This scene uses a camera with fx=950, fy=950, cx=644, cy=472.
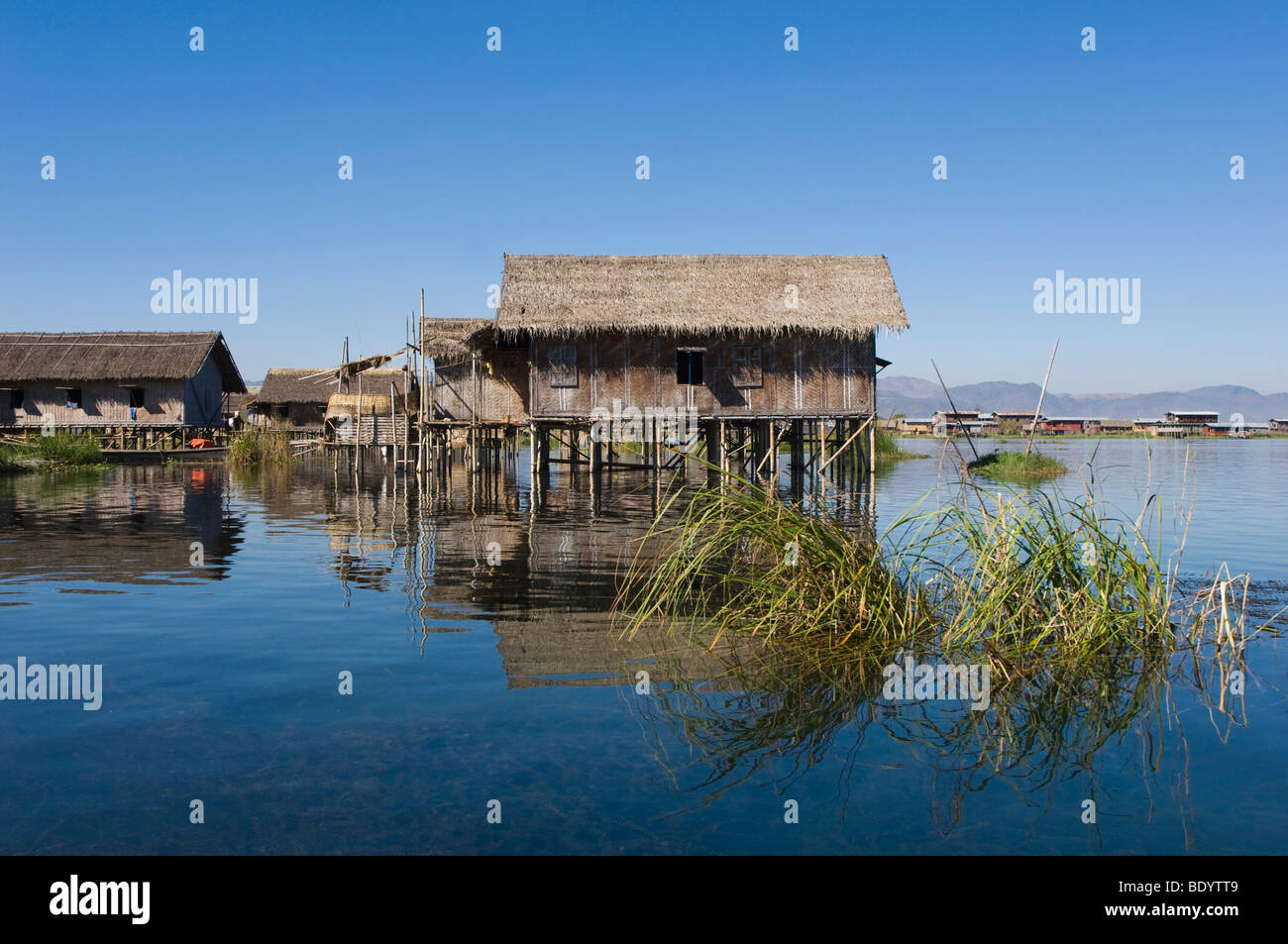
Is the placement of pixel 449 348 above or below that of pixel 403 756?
above

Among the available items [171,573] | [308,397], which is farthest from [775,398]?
[308,397]

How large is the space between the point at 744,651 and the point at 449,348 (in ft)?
68.9

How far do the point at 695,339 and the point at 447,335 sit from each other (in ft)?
34.1

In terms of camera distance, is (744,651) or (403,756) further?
(744,651)

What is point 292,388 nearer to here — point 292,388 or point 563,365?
point 292,388

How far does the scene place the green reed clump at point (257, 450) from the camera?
110 feet

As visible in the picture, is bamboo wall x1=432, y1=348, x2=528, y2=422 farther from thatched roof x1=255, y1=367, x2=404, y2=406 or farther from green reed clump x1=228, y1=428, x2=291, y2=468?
thatched roof x1=255, y1=367, x2=404, y2=406

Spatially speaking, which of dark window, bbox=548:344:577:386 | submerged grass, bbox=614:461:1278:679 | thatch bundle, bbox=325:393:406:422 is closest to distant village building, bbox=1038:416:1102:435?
thatch bundle, bbox=325:393:406:422

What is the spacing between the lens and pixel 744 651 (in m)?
7.35

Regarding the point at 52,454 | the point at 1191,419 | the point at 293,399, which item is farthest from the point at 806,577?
the point at 1191,419

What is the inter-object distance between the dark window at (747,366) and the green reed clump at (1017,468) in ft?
33.2
